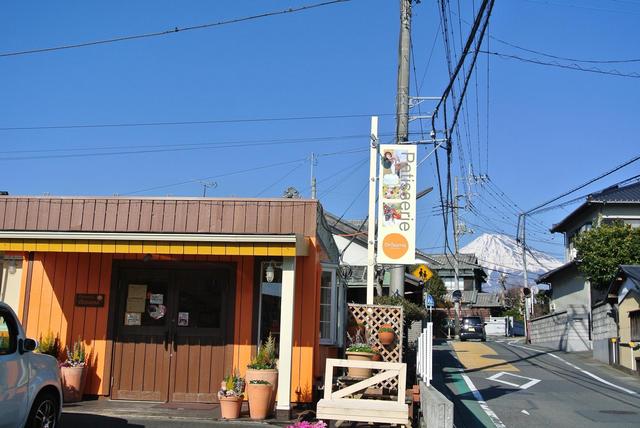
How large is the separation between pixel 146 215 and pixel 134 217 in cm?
21

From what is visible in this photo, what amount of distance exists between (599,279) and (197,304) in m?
18.6

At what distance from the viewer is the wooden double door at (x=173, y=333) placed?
35.1 feet

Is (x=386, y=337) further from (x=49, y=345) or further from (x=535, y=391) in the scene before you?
(x=49, y=345)

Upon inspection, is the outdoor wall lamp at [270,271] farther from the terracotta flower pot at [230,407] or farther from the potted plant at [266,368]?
the terracotta flower pot at [230,407]

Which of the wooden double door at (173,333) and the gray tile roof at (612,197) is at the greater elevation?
the gray tile roof at (612,197)

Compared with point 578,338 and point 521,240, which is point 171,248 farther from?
point 521,240

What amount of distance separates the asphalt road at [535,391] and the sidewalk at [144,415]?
3.78m

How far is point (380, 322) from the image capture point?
1186 cm

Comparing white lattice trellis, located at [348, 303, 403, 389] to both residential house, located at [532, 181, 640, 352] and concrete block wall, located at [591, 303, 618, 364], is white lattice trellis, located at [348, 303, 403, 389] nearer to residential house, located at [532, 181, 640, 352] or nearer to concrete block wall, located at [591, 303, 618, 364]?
concrete block wall, located at [591, 303, 618, 364]

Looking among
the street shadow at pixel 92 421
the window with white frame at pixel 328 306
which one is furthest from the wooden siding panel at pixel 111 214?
the window with white frame at pixel 328 306

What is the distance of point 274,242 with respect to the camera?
9.61m

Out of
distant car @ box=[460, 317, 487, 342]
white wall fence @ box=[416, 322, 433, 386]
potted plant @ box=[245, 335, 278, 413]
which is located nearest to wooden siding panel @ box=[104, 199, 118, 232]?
potted plant @ box=[245, 335, 278, 413]

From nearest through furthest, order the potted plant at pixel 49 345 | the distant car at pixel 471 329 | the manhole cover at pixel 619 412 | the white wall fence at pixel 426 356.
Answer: the white wall fence at pixel 426 356, the potted plant at pixel 49 345, the manhole cover at pixel 619 412, the distant car at pixel 471 329

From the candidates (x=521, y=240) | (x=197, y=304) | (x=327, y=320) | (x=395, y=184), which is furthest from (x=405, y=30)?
(x=521, y=240)
